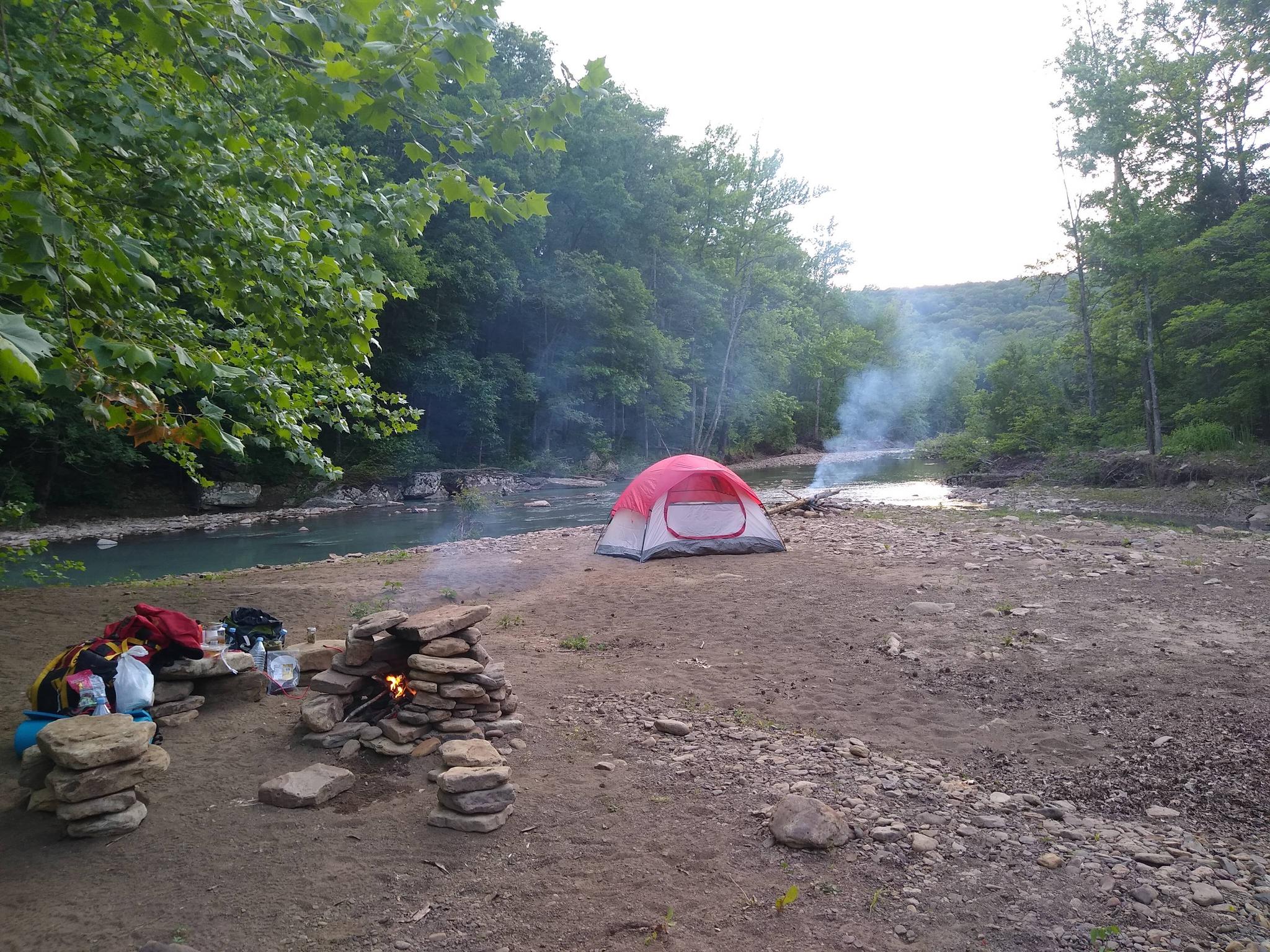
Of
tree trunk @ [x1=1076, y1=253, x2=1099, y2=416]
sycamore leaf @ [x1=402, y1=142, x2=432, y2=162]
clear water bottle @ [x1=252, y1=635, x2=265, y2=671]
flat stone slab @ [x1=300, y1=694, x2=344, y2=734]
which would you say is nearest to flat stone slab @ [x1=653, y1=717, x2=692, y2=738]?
flat stone slab @ [x1=300, y1=694, x2=344, y2=734]

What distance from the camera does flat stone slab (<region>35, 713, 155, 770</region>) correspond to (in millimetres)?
3369

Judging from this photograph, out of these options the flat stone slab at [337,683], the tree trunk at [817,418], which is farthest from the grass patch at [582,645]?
the tree trunk at [817,418]

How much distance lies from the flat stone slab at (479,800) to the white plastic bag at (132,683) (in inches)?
81.1

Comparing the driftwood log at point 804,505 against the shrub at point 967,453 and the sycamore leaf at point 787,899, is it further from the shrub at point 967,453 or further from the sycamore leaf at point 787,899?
the sycamore leaf at point 787,899

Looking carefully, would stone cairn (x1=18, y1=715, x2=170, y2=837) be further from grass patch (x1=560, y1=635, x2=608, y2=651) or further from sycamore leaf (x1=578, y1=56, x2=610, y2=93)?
sycamore leaf (x1=578, y1=56, x2=610, y2=93)

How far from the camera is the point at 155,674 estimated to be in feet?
15.7

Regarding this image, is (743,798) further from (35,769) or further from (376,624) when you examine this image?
(35,769)

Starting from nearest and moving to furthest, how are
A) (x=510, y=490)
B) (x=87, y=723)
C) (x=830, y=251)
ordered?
(x=87, y=723) < (x=510, y=490) < (x=830, y=251)

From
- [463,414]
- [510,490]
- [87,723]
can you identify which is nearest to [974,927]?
[87,723]

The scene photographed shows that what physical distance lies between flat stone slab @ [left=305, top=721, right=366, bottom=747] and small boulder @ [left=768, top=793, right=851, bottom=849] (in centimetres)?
255

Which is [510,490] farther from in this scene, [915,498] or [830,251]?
[830,251]

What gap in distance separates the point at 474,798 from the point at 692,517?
27.1ft

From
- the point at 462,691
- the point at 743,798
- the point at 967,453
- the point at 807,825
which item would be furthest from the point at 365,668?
the point at 967,453

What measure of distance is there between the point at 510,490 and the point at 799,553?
61.0 feet
